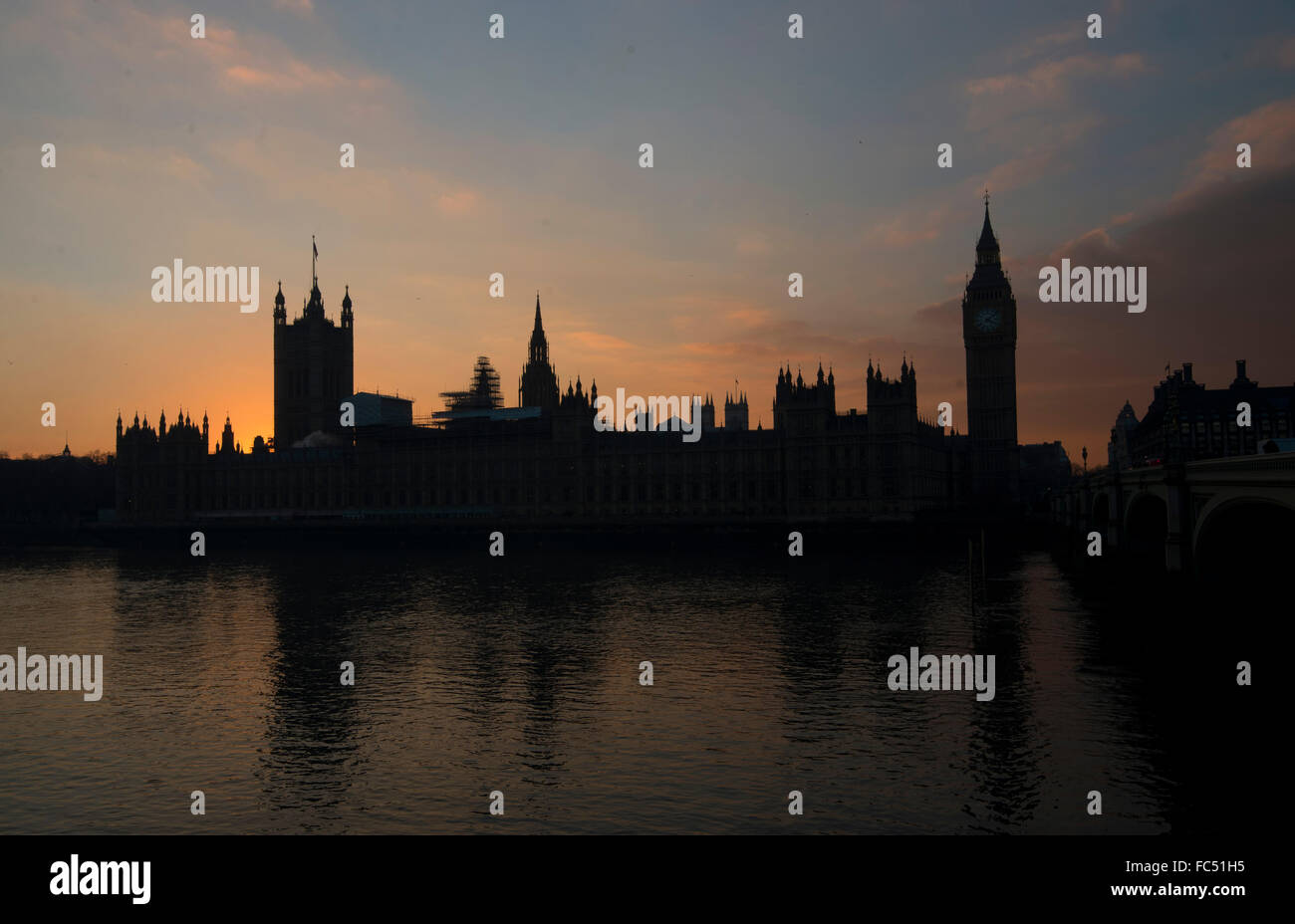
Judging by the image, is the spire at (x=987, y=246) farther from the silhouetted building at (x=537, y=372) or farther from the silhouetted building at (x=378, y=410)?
the silhouetted building at (x=378, y=410)

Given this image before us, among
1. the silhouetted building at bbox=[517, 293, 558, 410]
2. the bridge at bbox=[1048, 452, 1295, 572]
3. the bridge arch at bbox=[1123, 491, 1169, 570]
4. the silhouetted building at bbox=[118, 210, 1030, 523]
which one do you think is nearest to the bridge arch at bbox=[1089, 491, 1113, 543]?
the bridge arch at bbox=[1123, 491, 1169, 570]

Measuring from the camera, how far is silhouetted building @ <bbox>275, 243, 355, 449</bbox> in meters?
188

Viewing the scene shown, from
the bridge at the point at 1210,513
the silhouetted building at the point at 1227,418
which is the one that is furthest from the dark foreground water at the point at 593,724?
the silhouetted building at the point at 1227,418

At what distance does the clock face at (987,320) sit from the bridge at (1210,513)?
84096mm

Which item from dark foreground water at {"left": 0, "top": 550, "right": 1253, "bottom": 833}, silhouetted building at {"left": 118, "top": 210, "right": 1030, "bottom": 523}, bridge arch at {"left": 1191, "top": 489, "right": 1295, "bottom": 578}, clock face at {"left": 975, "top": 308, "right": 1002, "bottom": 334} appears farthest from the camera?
clock face at {"left": 975, "top": 308, "right": 1002, "bottom": 334}

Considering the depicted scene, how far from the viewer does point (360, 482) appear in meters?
153

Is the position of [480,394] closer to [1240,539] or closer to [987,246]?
[987,246]

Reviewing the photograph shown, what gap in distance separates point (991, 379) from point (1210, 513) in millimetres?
Answer: 117184

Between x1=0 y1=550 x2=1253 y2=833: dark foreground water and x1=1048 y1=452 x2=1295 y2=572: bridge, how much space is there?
20.7 ft

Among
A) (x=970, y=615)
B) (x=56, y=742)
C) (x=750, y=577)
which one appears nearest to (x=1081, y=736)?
(x=970, y=615)

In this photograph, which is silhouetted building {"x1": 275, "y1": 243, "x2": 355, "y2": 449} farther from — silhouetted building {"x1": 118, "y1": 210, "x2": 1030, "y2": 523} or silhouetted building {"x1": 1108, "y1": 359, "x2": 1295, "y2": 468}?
silhouetted building {"x1": 1108, "y1": 359, "x2": 1295, "y2": 468}

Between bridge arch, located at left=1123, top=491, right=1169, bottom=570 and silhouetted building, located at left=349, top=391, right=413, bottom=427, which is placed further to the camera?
silhouetted building, located at left=349, top=391, right=413, bottom=427

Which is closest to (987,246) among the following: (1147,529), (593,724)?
(1147,529)
